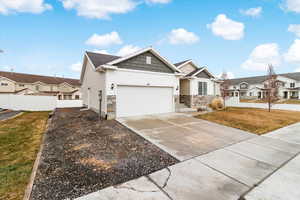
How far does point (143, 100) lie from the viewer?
33.1 feet

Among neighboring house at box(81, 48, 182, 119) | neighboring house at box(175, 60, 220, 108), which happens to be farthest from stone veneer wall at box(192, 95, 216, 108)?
neighboring house at box(81, 48, 182, 119)

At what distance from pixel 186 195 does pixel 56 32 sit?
1566 centimetres

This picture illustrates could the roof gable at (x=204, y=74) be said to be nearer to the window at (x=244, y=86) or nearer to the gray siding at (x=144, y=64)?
the gray siding at (x=144, y=64)

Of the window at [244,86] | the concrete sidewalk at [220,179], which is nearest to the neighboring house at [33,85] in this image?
the concrete sidewalk at [220,179]

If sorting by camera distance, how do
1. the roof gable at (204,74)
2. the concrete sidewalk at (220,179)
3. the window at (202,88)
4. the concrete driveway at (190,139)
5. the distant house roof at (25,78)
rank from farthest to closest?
the distant house roof at (25,78) → the window at (202,88) → the roof gable at (204,74) → the concrete driveway at (190,139) → the concrete sidewalk at (220,179)

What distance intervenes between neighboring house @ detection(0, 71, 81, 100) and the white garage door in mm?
22734

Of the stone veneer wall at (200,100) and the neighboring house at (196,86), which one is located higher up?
the neighboring house at (196,86)

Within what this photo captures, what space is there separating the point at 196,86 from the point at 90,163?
12.8 metres

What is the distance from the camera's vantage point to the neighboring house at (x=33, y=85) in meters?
27.6

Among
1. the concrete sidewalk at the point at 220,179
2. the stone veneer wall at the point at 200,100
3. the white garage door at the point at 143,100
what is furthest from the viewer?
the stone veneer wall at the point at 200,100

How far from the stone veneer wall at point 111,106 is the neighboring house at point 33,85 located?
74.3ft

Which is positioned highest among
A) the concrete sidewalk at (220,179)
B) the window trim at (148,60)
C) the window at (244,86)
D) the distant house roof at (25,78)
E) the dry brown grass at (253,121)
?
the distant house roof at (25,78)

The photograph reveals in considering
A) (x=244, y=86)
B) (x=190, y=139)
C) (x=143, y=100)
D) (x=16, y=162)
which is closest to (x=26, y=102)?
(x=143, y=100)

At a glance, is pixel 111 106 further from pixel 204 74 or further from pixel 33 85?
pixel 33 85
